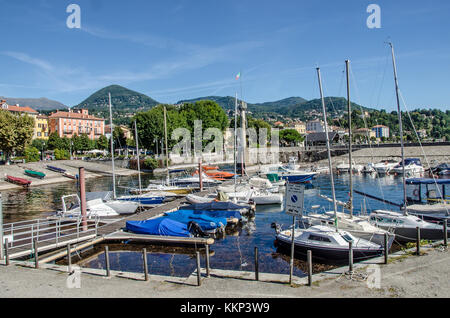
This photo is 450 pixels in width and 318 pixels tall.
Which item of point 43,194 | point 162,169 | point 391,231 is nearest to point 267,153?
point 162,169

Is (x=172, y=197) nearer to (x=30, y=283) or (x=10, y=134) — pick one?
(x=30, y=283)

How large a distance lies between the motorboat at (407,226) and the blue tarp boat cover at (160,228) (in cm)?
1241

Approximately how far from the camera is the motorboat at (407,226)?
20.2 meters

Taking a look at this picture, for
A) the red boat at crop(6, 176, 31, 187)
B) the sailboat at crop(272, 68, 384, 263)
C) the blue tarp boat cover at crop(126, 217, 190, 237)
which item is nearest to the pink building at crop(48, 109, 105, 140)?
the red boat at crop(6, 176, 31, 187)

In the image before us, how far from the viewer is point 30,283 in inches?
482

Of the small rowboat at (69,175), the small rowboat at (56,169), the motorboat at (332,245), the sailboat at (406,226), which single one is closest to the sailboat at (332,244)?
the motorboat at (332,245)

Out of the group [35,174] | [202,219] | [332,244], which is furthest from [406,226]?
[35,174]

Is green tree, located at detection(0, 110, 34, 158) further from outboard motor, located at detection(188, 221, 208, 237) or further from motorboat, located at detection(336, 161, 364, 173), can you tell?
Result: motorboat, located at detection(336, 161, 364, 173)

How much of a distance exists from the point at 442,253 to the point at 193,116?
9188 centimetres

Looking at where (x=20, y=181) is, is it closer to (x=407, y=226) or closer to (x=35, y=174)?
(x=35, y=174)

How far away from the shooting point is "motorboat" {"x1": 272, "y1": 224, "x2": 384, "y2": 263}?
17625 mm

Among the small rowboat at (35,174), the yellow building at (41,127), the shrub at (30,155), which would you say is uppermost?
the yellow building at (41,127)

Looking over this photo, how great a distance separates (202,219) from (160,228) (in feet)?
11.1

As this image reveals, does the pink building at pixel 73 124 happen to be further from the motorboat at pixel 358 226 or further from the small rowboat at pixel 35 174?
the motorboat at pixel 358 226
